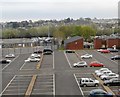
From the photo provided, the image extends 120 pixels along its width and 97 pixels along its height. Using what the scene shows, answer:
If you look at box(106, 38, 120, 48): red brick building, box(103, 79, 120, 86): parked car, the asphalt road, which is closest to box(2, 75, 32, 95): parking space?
the asphalt road

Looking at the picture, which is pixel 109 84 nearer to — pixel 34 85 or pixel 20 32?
pixel 34 85

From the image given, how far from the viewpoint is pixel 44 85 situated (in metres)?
7.60

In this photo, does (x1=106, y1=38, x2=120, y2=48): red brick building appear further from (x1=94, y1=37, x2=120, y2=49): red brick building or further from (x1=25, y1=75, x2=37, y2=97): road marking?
(x1=25, y1=75, x2=37, y2=97): road marking

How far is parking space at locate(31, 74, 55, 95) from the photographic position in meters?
6.83

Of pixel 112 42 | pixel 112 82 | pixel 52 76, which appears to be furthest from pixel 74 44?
pixel 112 82

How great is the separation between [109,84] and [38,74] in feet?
8.61

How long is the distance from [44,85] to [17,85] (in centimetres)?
64

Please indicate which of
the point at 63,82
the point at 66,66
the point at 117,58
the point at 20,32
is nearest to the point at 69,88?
the point at 63,82

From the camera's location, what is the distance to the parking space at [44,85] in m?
6.83

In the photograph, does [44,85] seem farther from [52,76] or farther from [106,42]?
[106,42]

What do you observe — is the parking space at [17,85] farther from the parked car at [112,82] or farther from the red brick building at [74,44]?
the red brick building at [74,44]

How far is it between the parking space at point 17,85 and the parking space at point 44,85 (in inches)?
Result: 9.7

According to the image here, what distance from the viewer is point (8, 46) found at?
64.8 feet

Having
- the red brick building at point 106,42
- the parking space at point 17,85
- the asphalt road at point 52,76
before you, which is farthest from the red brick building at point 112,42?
the parking space at point 17,85
